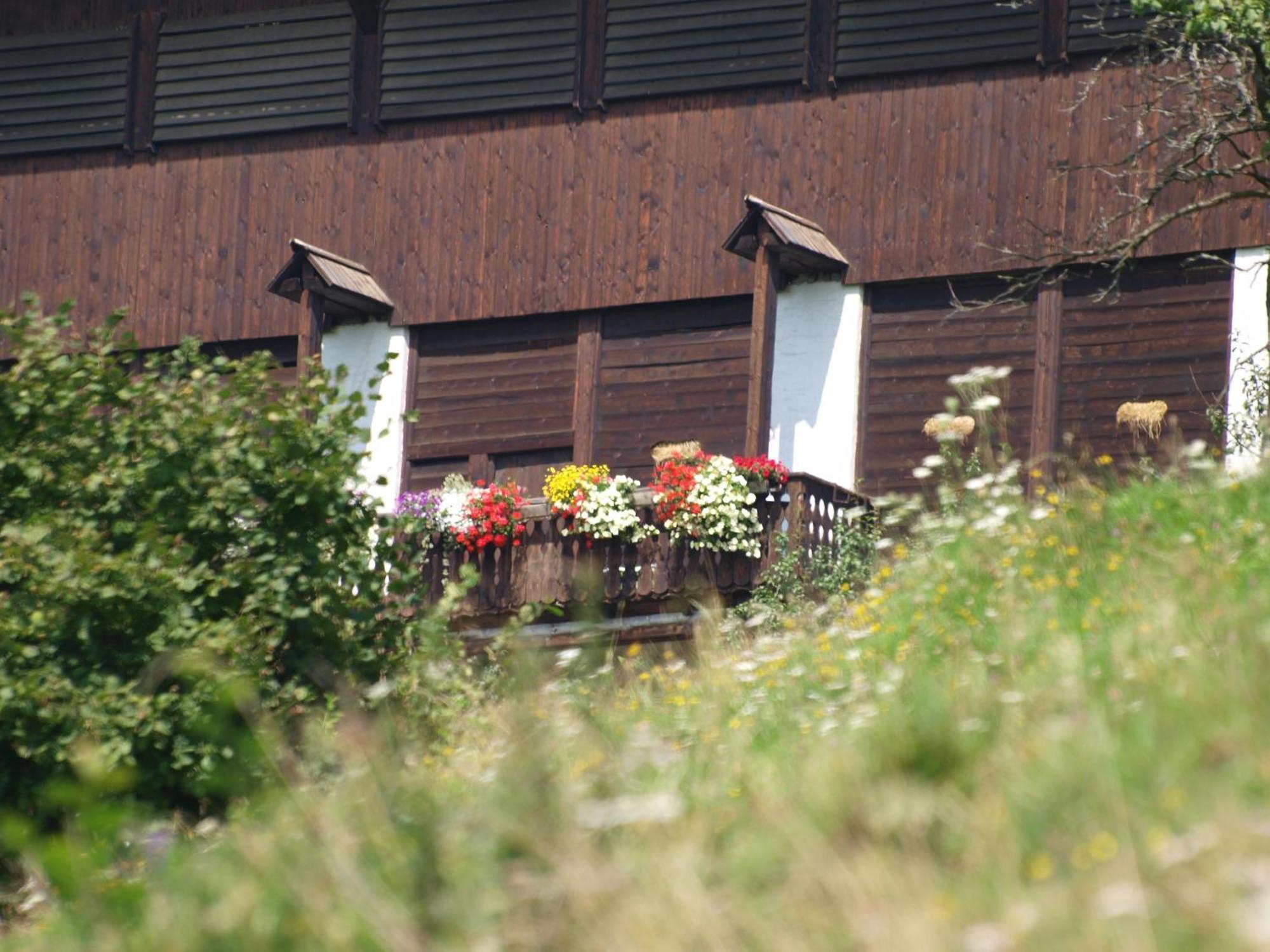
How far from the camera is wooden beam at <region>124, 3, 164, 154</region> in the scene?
2162cm

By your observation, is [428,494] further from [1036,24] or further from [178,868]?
[178,868]

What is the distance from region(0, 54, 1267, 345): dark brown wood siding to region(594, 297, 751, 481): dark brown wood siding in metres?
0.24

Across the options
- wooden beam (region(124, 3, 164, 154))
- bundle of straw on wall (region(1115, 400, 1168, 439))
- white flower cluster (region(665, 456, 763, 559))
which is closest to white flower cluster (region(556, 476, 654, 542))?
white flower cluster (region(665, 456, 763, 559))

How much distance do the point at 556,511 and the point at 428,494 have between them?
152 cm

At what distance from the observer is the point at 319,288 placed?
19.8 metres

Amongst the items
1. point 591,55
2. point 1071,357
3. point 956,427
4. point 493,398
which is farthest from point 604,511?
point 591,55

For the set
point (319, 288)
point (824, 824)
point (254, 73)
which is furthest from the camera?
point (254, 73)

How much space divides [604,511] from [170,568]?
8.12 meters

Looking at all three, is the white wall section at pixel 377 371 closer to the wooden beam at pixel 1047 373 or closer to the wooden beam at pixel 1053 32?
the wooden beam at pixel 1047 373

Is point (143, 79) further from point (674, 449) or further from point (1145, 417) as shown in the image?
point (1145, 417)

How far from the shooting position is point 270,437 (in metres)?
9.49

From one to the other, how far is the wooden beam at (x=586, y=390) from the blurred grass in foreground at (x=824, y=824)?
11.5 meters

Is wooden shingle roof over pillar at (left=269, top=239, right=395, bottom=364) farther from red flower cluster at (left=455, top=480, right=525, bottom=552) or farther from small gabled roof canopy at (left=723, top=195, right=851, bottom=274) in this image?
small gabled roof canopy at (left=723, top=195, right=851, bottom=274)

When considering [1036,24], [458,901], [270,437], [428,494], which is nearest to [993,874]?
[458,901]
